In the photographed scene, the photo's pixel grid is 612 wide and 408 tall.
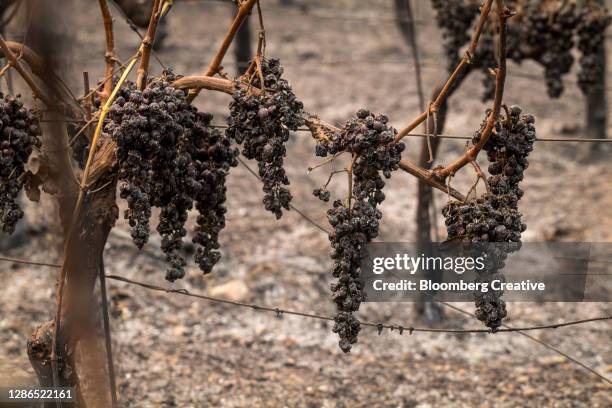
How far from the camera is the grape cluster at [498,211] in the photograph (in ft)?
5.84

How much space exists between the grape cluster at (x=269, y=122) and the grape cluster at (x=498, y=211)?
0.41m

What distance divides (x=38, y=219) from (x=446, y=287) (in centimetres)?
295

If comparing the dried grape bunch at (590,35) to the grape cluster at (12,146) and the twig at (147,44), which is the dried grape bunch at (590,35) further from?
the grape cluster at (12,146)

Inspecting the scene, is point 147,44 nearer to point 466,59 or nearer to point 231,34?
point 231,34

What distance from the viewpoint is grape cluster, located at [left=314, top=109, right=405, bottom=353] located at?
176cm

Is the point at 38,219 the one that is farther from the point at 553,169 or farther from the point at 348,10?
the point at 348,10

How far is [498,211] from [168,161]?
771 mm

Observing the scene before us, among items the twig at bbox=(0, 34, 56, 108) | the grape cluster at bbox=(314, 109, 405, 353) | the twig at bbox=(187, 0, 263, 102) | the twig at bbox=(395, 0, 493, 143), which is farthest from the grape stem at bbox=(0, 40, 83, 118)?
the twig at bbox=(395, 0, 493, 143)

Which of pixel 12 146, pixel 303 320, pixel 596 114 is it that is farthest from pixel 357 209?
pixel 596 114

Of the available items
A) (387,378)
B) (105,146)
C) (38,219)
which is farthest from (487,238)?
(38,219)

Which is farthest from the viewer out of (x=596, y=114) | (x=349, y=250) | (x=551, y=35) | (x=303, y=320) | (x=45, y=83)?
(x=596, y=114)

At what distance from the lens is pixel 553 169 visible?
5.91m

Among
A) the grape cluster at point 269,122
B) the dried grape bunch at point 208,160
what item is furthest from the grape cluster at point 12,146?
the grape cluster at point 269,122

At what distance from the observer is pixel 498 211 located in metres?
1.79
